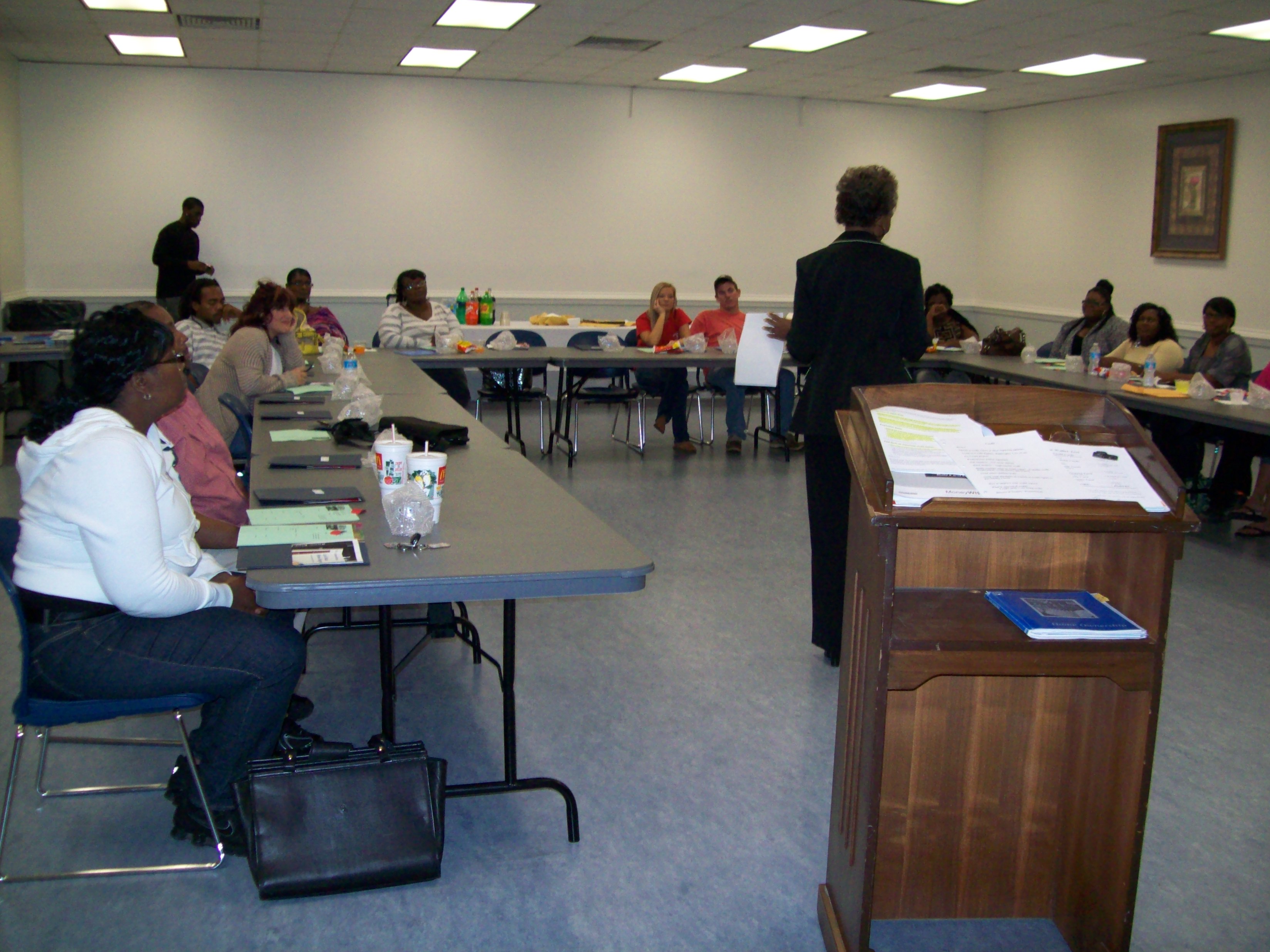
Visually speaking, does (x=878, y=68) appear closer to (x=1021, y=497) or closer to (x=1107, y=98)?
(x=1107, y=98)

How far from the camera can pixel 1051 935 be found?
212 cm

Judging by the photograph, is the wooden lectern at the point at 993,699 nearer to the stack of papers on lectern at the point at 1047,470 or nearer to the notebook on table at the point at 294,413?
the stack of papers on lectern at the point at 1047,470

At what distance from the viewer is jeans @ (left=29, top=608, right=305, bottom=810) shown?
6.86 feet

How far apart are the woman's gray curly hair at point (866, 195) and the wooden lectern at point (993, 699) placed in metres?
1.30

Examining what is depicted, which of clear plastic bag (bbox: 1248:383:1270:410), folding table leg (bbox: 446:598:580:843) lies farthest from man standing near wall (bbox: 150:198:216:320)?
clear plastic bag (bbox: 1248:383:1270:410)

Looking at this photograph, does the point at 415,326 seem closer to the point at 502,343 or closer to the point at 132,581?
the point at 502,343

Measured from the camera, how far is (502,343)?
7293mm

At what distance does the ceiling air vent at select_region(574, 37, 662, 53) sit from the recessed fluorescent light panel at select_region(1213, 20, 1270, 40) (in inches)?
145

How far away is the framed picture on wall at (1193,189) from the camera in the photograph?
26.8 feet

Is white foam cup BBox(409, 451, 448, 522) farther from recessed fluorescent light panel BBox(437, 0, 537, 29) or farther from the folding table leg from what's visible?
recessed fluorescent light panel BBox(437, 0, 537, 29)

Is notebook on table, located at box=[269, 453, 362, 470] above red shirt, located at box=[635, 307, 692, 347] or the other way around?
the other way around

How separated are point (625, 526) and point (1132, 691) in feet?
11.9

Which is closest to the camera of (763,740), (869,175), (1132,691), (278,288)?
(1132,691)

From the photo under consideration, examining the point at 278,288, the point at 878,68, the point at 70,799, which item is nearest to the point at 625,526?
the point at 278,288
